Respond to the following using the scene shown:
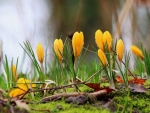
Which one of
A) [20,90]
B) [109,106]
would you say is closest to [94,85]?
[109,106]

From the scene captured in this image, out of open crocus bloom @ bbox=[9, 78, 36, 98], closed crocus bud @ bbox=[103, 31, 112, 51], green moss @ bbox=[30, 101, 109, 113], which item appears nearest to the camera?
green moss @ bbox=[30, 101, 109, 113]

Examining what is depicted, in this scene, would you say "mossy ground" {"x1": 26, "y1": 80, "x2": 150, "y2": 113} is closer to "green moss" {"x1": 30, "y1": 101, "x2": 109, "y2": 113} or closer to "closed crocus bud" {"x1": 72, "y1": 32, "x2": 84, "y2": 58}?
"green moss" {"x1": 30, "y1": 101, "x2": 109, "y2": 113}

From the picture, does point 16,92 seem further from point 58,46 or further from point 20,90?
point 58,46

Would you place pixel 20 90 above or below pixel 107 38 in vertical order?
below

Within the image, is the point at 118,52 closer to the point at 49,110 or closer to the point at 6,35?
the point at 49,110

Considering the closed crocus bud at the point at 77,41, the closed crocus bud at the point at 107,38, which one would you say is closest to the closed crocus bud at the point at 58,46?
the closed crocus bud at the point at 77,41

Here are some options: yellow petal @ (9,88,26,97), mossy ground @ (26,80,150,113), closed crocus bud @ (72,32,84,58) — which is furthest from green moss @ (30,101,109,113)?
closed crocus bud @ (72,32,84,58)

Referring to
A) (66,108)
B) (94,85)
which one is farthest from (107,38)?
(66,108)

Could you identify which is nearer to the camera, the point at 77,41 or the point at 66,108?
the point at 66,108

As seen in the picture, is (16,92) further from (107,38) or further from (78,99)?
(107,38)

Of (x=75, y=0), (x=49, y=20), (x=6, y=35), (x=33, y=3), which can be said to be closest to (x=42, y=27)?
(x=49, y=20)

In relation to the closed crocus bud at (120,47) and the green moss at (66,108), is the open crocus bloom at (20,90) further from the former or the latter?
the closed crocus bud at (120,47)
